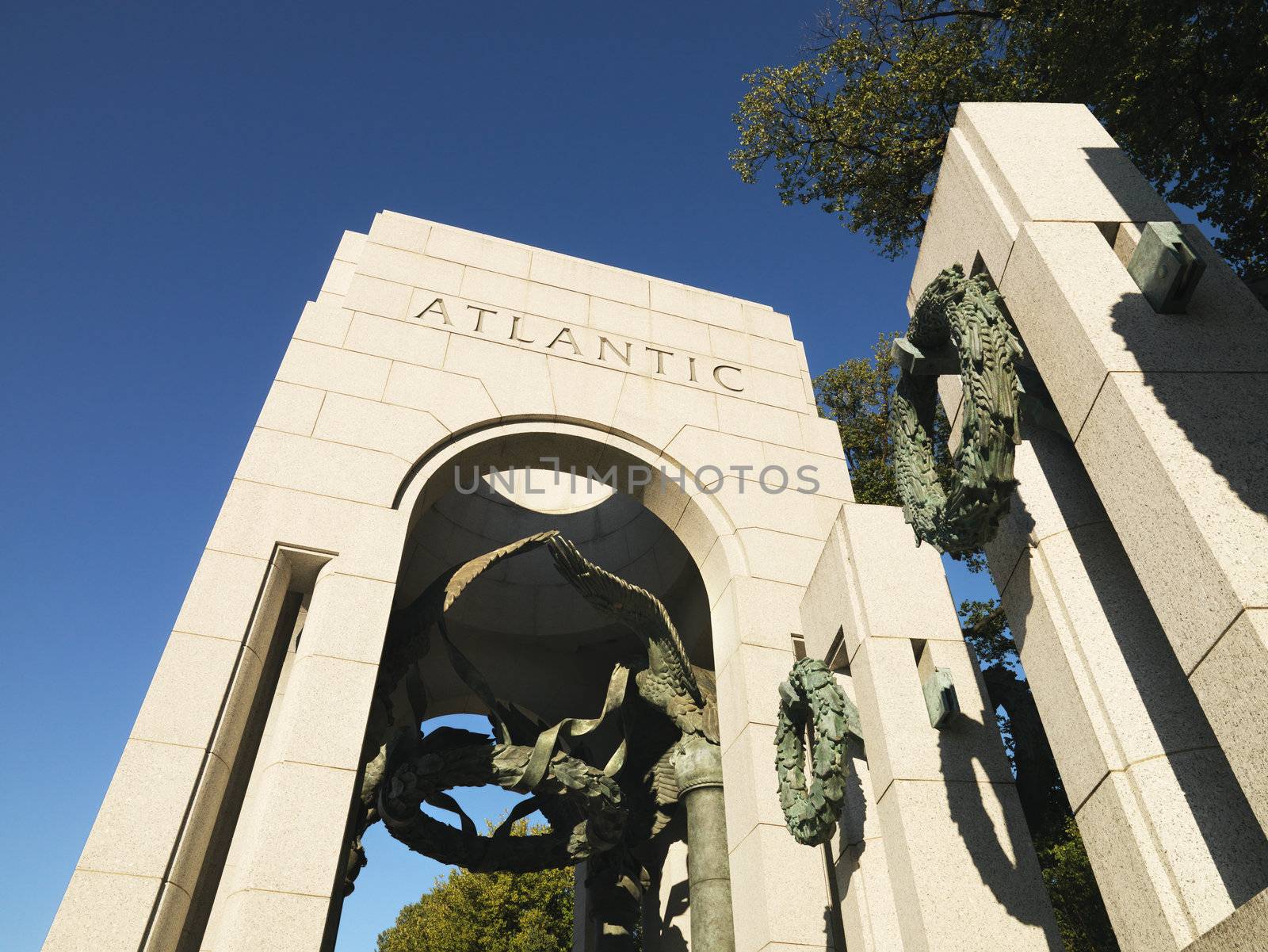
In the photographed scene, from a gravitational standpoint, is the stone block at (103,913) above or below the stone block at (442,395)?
below

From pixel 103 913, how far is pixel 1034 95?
1390 cm

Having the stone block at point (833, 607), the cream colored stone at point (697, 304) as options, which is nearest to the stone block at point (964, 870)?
the stone block at point (833, 607)

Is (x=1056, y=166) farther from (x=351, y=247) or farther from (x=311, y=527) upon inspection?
(x=351, y=247)

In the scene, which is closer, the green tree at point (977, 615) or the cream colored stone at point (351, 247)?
the cream colored stone at point (351, 247)

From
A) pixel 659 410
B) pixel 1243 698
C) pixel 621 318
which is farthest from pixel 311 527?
pixel 1243 698

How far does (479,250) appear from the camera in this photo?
1416 centimetres

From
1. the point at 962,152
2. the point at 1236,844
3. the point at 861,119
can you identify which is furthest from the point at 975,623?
the point at 1236,844

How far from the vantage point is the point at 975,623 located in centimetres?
1720

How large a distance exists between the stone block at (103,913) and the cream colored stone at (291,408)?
5049 millimetres

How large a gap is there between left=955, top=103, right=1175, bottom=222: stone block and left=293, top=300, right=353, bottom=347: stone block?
8079 millimetres

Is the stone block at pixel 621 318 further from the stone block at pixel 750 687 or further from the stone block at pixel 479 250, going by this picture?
the stone block at pixel 750 687

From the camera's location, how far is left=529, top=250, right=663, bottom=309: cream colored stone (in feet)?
46.7

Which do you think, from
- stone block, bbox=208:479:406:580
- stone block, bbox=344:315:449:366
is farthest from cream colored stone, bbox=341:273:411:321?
stone block, bbox=208:479:406:580

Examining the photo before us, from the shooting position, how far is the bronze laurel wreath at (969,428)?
16.1ft
